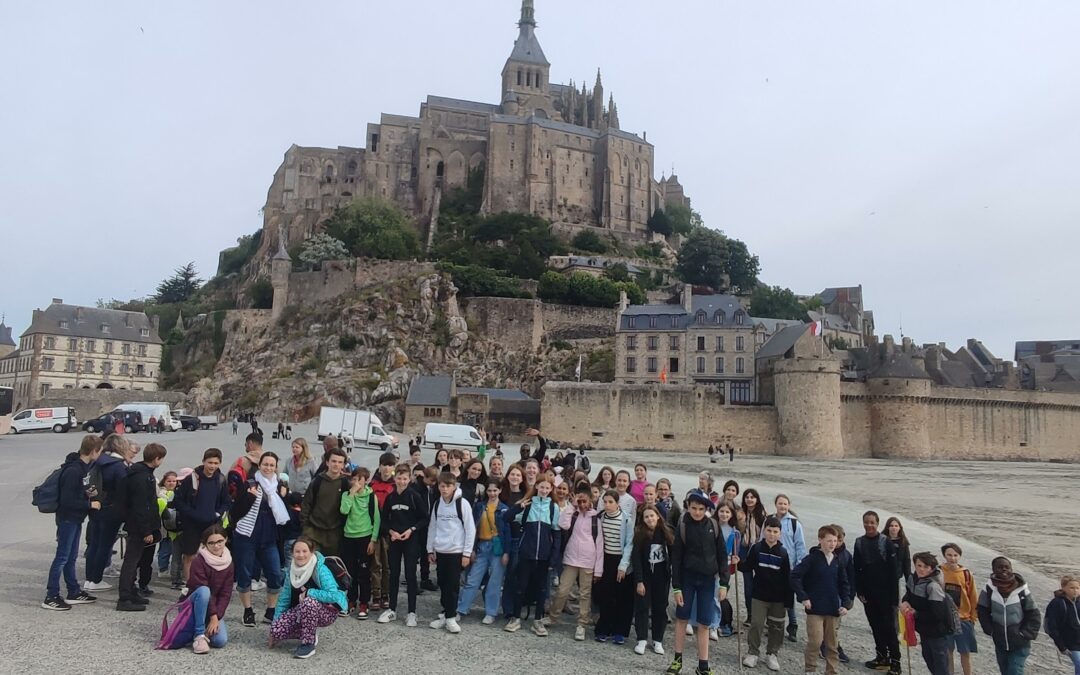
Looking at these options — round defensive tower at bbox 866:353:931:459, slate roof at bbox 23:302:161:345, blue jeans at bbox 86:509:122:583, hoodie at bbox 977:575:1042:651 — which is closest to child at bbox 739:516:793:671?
hoodie at bbox 977:575:1042:651

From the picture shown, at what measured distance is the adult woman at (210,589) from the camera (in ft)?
20.9

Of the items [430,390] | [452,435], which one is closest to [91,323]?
[430,390]

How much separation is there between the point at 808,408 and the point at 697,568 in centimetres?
3632

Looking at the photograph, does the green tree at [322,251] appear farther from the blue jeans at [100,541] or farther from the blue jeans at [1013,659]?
the blue jeans at [1013,659]

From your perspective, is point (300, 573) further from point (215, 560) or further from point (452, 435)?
point (452, 435)

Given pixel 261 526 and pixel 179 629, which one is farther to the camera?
pixel 261 526

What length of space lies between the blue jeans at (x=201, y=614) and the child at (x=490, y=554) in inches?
92.7

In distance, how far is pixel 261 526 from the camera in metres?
7.32

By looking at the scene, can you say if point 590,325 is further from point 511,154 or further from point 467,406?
point 511,154

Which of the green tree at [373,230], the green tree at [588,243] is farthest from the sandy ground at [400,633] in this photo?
the green tree at [588,243]

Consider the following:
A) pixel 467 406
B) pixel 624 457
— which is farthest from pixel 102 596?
pixel 467 406

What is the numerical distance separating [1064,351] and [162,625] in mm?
84141

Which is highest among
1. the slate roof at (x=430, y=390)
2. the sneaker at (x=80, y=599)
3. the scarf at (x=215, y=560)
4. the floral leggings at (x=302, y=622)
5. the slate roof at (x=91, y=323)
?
the slate roof at (x=91, y=323)

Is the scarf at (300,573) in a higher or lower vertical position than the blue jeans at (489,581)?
higher
